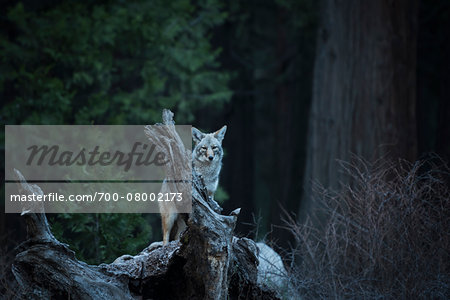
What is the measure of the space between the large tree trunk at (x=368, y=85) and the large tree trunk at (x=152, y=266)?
556 cm

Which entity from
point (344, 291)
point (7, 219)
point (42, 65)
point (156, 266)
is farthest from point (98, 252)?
point (42, 65)

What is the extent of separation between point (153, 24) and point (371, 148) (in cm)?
632

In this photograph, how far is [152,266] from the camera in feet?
18.5

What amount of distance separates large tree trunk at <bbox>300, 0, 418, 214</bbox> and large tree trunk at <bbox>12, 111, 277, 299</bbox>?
18.2 ft

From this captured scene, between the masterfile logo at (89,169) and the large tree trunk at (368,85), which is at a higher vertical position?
the large tree trunk at (368,85)

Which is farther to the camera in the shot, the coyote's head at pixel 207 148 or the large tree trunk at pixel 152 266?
the coyote's head at pixel 207 148

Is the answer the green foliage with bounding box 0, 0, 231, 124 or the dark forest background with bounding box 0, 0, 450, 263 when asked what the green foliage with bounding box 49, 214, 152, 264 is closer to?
the dark forest background with bounding box 0, 0, 450, 263

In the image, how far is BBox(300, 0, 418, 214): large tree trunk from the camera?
10.6 m

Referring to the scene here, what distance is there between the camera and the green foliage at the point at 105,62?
1102 cm

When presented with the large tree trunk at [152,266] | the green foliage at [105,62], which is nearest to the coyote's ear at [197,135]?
the large tree trunk at [152,266]

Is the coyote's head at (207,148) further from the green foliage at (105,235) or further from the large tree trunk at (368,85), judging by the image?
the large tree trunk at (368,85)

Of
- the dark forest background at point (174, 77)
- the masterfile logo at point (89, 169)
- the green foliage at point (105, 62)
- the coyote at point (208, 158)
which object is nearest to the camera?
the masterfile logo at point (89, 169)

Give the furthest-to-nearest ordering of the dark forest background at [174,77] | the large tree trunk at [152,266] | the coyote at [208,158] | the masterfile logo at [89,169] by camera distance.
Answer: the dark forest background at [174,77] → the coyote at [208,158] → the masterfile logo at [89,169] → the large tree trunk at [152,266]

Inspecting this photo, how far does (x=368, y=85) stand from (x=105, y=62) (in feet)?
20.9
